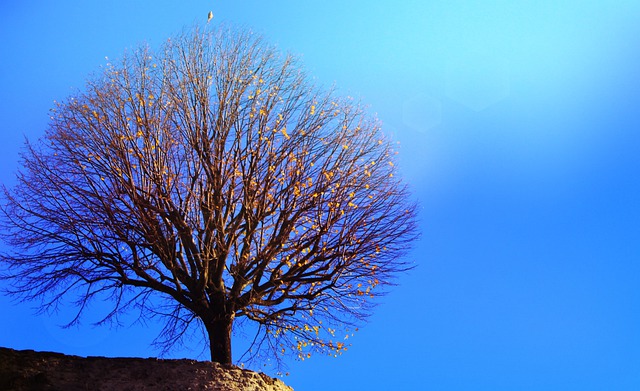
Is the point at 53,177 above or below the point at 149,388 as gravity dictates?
above

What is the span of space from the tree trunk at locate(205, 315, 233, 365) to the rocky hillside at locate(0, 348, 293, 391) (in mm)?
903

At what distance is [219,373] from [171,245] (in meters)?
3.47

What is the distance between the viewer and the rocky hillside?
12000 mm

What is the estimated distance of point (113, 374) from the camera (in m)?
12.6

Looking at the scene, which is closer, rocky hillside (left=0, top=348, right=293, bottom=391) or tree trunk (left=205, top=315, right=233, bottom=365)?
rocky hillside (left=0, top=348, right=293, bottom=391)

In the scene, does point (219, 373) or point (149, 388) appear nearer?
point (149, 388)

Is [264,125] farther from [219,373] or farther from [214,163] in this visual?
[219,373]

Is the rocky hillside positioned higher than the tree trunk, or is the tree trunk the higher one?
the tree trunk

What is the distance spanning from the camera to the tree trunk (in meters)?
14.2

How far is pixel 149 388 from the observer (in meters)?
12.1

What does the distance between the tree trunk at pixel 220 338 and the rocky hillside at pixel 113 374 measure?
2.96 feet

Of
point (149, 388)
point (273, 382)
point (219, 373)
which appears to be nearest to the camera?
point (149, 388)

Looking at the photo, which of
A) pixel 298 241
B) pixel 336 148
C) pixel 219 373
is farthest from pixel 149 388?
pixel 336 148

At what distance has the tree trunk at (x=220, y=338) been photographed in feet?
46.6
